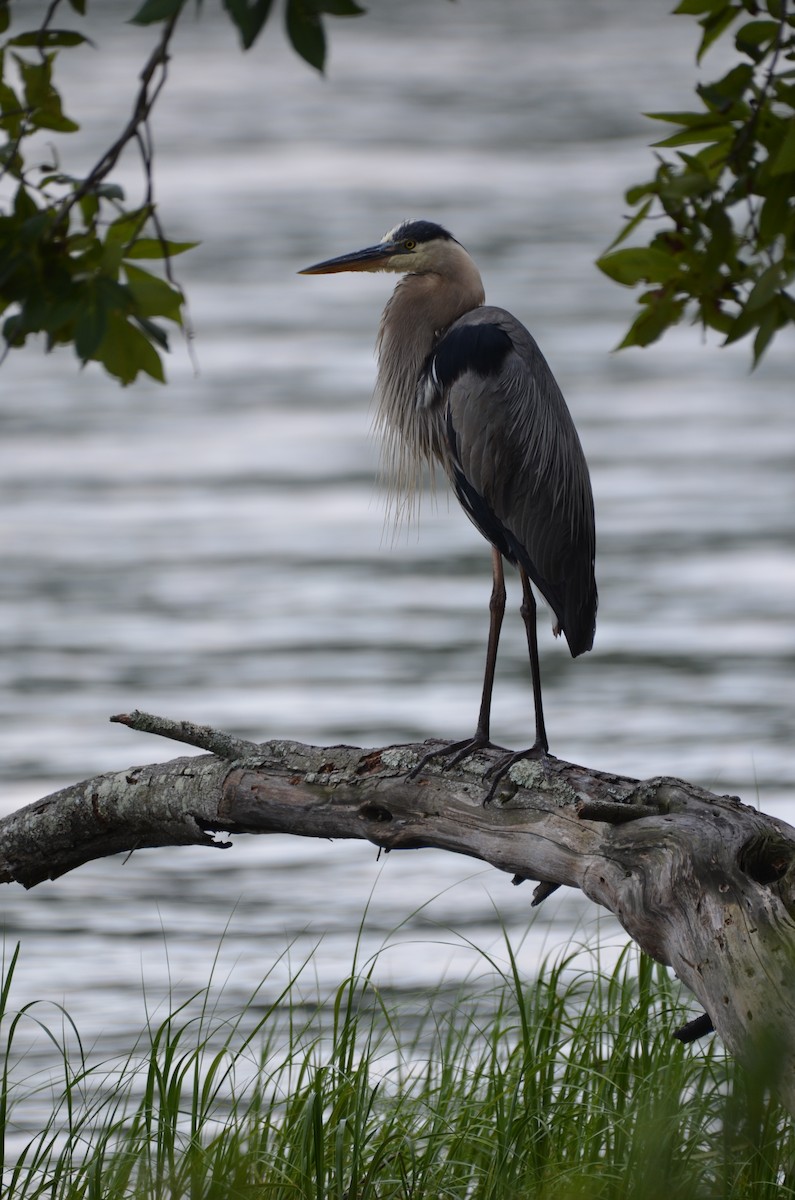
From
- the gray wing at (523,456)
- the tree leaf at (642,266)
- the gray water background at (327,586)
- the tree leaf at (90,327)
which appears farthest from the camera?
the gray water background at (327,586)

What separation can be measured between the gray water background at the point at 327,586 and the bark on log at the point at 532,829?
27 cm

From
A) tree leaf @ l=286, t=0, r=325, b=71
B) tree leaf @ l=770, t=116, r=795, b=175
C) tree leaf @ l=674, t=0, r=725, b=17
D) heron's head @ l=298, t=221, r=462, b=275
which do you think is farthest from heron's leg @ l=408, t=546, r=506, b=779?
tree leaf @ l=286, t=0, r=325, b=71

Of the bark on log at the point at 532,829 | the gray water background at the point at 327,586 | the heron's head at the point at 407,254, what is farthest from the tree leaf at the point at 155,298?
the heron's head at the point at 407,254

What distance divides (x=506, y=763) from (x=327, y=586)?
659 cm

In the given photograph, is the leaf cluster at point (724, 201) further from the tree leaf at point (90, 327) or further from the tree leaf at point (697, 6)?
the tree leaf at point (90, 327)

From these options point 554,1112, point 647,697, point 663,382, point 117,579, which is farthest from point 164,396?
point 554,1112

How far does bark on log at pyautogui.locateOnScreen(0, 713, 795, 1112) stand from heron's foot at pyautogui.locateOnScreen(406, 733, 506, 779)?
17mm

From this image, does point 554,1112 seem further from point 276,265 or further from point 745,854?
point 276,265

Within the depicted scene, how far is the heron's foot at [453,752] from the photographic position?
3.39 metres

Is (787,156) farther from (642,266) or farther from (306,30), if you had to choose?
(306,30)

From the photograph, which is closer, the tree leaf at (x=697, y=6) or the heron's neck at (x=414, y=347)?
the tree leaf at (x=697, y=6)

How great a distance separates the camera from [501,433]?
432cm

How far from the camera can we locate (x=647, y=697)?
8.12 meters

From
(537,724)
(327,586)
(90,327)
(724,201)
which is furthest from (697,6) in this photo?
(327,586)
